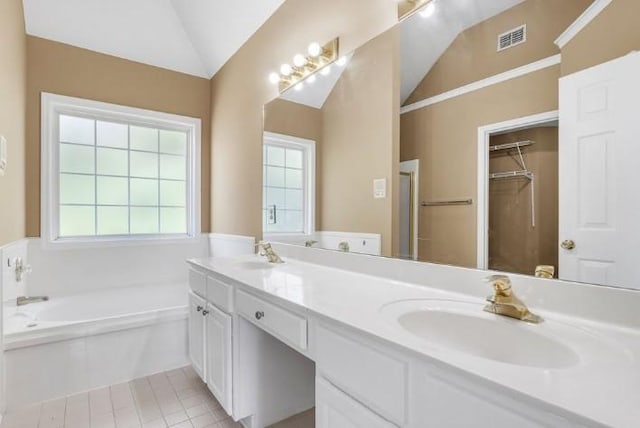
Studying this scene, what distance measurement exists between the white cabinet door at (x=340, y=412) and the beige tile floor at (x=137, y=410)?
36.4 inches

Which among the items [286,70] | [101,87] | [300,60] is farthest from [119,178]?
[300,60]

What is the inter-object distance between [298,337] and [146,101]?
286 cm

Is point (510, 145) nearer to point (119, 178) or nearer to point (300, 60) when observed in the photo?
point (300, 60)

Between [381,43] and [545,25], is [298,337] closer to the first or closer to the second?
[545,25]

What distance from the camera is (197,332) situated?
1.99 metres

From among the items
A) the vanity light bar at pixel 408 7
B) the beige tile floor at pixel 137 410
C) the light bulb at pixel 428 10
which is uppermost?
the vanity light bar at pixel 408 7

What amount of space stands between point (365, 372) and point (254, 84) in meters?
2.36

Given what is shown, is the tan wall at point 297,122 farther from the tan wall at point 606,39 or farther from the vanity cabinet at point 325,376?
the tan wall at point 606,39

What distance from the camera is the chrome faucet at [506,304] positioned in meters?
0.90

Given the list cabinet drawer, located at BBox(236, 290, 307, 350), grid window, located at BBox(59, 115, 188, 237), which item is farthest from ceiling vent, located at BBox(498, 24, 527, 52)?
grid window, located at BBox(59, 115, 188, 237)

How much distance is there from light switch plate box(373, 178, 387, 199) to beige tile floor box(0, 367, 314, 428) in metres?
1.26

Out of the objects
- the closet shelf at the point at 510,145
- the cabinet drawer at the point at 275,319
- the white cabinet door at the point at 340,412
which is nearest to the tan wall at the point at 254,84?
the closet shelf at the point at 510,145

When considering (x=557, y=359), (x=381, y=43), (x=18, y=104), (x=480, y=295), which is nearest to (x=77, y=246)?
(x=18, y=104)

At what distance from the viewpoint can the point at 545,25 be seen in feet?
3.31
